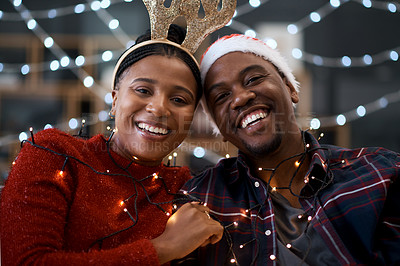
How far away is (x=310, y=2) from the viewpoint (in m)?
3.10

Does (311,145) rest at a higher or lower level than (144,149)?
lower

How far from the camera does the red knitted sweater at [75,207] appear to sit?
2.64 feet

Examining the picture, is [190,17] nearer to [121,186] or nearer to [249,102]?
[249,102]

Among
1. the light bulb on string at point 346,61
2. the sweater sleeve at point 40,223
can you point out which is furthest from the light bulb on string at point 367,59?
the sweater sleeve at point 40,223

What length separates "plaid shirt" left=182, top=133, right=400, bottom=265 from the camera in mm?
955

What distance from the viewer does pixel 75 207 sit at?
93 cm

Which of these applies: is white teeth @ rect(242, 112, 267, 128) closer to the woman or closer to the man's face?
the man's face

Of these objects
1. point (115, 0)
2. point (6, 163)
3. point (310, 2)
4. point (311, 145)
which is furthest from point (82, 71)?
point (311, 145)

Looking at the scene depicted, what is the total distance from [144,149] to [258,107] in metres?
0.40

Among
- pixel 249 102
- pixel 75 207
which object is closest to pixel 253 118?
pixel 249 102

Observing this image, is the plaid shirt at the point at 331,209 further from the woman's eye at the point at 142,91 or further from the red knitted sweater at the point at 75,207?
the woman's eye at the point at 142,91

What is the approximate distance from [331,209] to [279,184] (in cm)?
23

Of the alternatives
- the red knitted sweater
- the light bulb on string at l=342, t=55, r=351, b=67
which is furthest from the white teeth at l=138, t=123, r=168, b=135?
the light bulb on string at l=342, t=55, r=351, b=67

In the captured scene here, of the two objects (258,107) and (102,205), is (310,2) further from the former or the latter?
(102,205)
